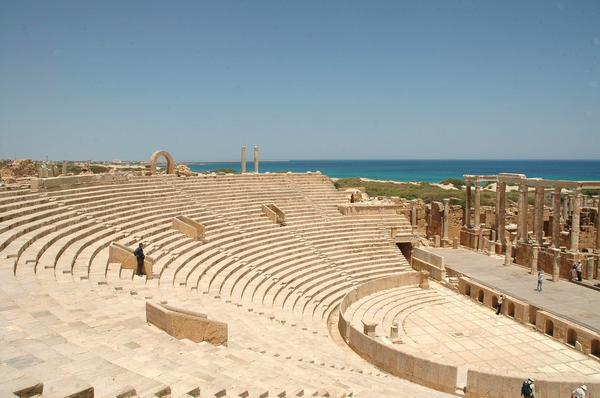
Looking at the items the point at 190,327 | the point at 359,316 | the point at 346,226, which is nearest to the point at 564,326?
the point at 359,316

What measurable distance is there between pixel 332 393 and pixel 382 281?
44.4ft

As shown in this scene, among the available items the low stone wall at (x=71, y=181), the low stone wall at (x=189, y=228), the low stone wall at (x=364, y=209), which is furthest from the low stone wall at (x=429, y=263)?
the low stone wall at (x=71, y=181)

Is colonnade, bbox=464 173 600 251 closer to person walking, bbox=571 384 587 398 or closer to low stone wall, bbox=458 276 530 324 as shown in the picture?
low stone wall, bbox=458 276 530 324

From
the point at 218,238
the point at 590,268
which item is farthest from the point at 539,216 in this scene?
the point at 218,238

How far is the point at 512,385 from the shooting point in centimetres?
1061

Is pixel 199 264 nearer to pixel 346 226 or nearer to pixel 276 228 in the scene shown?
pixel 276 228

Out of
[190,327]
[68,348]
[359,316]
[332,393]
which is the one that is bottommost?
[359,316]

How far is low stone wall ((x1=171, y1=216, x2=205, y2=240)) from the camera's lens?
57.4 ft

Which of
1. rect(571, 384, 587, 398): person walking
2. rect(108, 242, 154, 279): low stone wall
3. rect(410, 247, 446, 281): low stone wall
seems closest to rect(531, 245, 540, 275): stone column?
rect(410, 247, 446, 281): low stone wall

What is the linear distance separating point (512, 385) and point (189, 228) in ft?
38.3

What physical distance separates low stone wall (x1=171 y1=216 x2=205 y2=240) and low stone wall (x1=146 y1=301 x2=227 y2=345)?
866 cm

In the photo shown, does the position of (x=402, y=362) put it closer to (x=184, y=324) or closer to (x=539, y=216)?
(x=184, y=324)

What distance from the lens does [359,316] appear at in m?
17.2

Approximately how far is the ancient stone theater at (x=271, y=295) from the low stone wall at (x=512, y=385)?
0.09ft
